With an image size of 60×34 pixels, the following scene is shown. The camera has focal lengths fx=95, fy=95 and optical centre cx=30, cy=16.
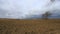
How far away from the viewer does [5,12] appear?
2.49 feet

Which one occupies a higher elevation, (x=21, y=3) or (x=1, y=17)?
(x=21, y=3)

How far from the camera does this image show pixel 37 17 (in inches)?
30.1

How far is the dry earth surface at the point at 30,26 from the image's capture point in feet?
2.36

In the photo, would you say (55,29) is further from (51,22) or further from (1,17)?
(1,17)

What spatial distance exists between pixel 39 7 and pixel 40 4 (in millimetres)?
25

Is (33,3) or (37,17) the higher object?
(33,3)

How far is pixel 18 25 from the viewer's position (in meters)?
0.73

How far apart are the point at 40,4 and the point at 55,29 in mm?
226

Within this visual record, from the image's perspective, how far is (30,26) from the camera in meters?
0.73

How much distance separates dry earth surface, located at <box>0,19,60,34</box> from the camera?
72 cm

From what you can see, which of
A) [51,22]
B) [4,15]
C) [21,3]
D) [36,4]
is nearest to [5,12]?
[4,15]

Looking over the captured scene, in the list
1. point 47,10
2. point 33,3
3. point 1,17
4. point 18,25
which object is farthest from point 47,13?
point 1,17

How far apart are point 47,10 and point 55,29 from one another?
0.53 ft

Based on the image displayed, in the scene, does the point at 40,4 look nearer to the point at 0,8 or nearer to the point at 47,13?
the point at 47,13
